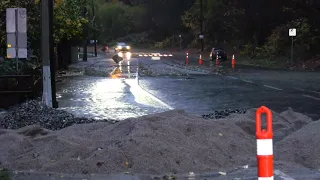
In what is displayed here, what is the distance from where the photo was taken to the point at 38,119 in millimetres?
11906

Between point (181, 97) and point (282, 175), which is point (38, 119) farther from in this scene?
point (181, 97)

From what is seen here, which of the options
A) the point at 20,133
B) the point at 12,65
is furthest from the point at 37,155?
the point at 12,65

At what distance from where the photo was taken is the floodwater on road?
48.0 ft

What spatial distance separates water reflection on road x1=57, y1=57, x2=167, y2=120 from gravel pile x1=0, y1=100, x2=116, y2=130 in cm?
121

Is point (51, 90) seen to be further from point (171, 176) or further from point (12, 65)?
point (171, 176)

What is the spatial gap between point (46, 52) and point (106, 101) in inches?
135

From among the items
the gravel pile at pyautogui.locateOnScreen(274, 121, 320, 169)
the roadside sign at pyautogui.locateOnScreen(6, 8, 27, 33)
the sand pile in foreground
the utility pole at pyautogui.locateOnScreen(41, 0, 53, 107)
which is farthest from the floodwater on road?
the gravel pile at pyautogui.locateOnScreen(274, 121, 320, 169)

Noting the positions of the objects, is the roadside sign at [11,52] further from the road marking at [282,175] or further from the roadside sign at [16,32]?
the road marking at [282,175]

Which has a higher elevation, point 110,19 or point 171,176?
point 110,19

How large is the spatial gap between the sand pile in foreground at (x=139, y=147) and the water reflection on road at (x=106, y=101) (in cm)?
435

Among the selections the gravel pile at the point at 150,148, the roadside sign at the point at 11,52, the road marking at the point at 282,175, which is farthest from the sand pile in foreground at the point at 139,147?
the roadside sign at the point at 11,52

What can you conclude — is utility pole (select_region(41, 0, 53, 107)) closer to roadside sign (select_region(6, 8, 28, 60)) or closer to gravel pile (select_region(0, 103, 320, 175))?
roadside sign (select_region(6, 8, 28, 60))

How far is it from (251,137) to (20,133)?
3.95 m

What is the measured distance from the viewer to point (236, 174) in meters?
7.52
